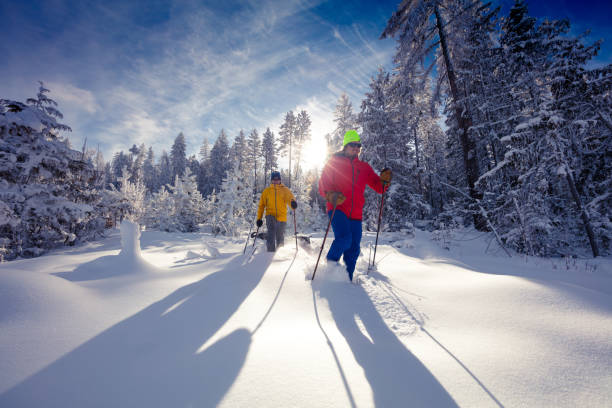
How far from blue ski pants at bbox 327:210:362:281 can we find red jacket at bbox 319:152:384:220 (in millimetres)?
107

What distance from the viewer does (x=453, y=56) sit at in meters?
9.70

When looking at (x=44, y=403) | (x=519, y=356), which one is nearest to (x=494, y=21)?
(x=519, y=356)

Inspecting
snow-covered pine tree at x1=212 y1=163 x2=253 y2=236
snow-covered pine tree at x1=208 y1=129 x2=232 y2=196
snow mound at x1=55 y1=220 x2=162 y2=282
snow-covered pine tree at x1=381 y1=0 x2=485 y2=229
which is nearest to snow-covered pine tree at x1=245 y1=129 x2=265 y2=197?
snow-covered pine tree at x1=208 y1=129 x2=232 y2=196

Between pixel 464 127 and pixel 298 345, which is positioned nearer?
pixel 298 345

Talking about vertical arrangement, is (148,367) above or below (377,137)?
below

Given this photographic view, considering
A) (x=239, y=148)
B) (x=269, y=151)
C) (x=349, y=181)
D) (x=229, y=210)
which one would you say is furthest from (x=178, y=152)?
(x=349, y=181)

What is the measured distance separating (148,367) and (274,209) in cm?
452

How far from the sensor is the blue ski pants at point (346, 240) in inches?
133

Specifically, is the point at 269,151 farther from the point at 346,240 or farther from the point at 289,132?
the point at 346,240

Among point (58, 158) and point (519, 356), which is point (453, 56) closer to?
point (519, 356)

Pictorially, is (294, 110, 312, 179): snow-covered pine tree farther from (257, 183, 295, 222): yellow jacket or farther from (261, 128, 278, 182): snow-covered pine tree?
(257, 183, 295, 222): yellow jacket

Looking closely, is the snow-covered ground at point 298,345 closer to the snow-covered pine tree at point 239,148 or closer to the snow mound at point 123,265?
the snow mound at point 123,265

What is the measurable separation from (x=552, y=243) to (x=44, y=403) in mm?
9413

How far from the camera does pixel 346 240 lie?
3.36 meters
